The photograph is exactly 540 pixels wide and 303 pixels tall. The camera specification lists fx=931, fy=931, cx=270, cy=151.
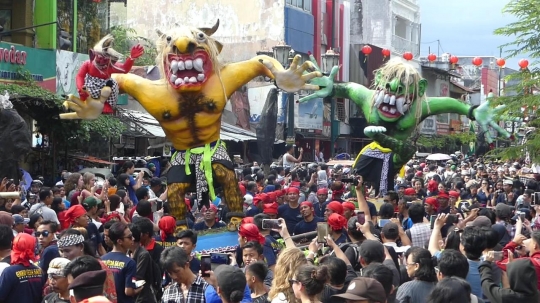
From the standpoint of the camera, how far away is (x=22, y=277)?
639 centimetres

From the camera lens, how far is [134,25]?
Result: 124ft

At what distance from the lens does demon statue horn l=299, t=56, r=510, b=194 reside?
43.0 feet

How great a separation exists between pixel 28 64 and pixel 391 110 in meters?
9.13

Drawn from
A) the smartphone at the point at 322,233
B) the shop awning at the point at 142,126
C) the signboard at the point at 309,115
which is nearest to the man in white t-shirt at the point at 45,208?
the smartphone at the point at 322,233

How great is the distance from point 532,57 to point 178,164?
7544 millimetres

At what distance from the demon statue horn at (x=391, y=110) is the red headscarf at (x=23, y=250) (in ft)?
23.3

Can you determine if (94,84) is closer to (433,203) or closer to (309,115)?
(433,203)

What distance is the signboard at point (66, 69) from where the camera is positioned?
20422 millimetres

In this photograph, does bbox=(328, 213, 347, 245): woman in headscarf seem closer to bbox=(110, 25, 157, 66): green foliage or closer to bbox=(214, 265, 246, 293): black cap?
bbox=(214, 265, 246, 293): black cap

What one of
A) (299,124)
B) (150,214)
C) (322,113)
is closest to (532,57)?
(150,214)

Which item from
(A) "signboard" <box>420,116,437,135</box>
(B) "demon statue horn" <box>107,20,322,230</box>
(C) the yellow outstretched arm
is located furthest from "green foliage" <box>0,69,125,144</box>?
(A) "signboard" <box>420,116,437,135</box>

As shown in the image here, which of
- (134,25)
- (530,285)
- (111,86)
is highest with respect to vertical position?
(134,25)

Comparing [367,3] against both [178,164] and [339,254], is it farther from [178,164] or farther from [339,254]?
[339,254]

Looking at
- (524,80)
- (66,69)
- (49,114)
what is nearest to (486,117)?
(524,80)
